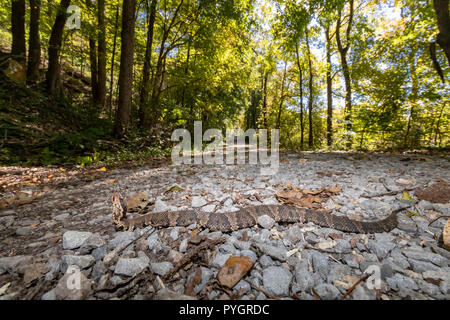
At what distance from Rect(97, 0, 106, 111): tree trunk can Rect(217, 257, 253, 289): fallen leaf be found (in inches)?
439

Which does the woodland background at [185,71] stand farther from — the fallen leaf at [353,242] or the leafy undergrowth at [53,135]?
the fallen leaf at [353,242]

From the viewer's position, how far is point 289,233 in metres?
1.82

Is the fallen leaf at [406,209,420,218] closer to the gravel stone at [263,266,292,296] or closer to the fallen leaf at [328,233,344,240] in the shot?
the fallen leaf at [328,233,344,240]

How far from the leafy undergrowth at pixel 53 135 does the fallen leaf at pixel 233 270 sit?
5.74m

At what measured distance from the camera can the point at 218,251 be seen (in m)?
1.61

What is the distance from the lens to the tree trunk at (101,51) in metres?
8.88

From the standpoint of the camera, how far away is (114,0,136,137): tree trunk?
281 inches

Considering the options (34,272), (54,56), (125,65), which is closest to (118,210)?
(34,272)

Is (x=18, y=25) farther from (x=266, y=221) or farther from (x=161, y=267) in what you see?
(x=266, y=221)

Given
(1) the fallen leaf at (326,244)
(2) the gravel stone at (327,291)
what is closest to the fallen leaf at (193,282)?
(2) the gravel stone at (327,291)

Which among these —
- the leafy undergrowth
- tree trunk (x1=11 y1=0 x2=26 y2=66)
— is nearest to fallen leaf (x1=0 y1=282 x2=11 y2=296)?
the leafy undergrowth

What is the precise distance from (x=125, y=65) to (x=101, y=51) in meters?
5.18

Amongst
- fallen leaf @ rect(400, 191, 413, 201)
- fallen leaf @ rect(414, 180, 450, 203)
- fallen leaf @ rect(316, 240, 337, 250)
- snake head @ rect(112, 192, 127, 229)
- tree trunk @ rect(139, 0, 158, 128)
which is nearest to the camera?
fallen leaf @ rect(316, 240, 337, 250)
